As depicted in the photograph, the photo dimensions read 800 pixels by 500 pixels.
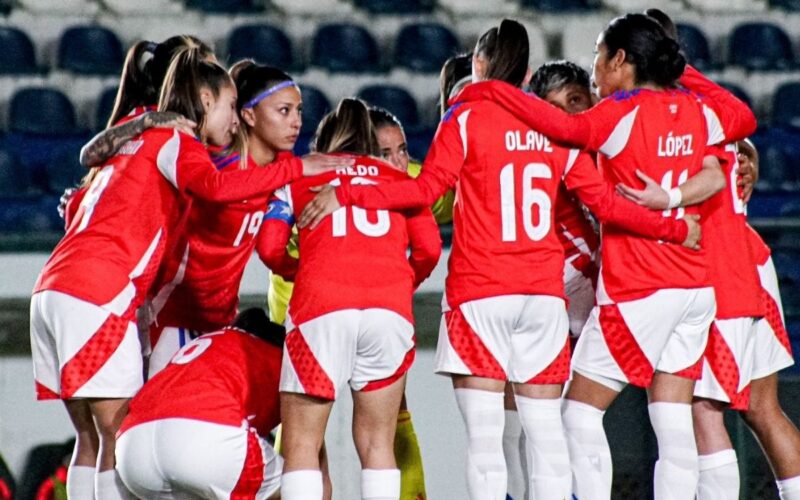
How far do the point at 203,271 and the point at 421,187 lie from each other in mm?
882

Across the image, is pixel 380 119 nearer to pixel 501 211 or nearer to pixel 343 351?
pixel 501 211

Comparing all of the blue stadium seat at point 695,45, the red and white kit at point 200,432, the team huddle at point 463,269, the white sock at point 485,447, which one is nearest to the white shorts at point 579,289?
the team huddle at point 463,269

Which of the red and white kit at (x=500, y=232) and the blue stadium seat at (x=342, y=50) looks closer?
the red and white kit at (x=500, y=232)

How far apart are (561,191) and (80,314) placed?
5.59 feet

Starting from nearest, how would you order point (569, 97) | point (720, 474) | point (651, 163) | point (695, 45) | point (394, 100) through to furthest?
point (651, 163) < point (720, 474) < point (569, 97) < point (394, 100) < point (695, 45)

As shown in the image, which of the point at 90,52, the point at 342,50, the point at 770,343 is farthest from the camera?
the point at 342,50

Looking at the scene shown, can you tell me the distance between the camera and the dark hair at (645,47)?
160 inches

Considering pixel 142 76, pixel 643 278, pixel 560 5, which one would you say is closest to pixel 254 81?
pixel 142 76

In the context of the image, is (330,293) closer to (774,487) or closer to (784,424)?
(784,424)

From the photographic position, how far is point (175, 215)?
13.5ft

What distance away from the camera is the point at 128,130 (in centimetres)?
408

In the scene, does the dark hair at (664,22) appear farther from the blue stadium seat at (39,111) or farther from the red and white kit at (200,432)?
the blue stadium seat at (39,111)

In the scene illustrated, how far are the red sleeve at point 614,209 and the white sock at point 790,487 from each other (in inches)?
36.9

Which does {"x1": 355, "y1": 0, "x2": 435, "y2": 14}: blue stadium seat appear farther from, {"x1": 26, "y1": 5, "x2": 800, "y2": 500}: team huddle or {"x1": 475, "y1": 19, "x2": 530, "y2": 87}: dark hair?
{"x1": 475, "y1": 19, "x2": 530, "y2": 87}: dark hair
